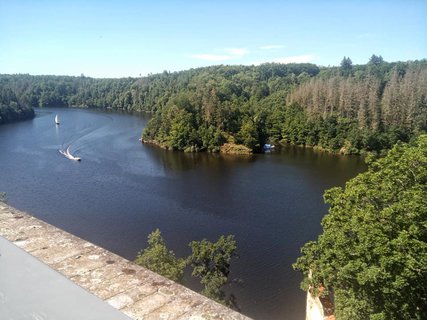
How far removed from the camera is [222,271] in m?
19.2

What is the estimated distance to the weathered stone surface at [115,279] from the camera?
2.63 meters

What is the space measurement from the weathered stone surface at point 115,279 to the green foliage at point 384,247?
9.86m

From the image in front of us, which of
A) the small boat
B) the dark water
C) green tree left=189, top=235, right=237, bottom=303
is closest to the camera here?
green tree left=189, top=235, right=237, bottom=303

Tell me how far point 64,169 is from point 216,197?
2240 centimetres

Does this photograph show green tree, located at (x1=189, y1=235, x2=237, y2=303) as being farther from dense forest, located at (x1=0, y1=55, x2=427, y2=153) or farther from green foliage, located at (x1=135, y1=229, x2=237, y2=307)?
dense forest, located at (x1=0, y1=55, x2=427, y2=153)

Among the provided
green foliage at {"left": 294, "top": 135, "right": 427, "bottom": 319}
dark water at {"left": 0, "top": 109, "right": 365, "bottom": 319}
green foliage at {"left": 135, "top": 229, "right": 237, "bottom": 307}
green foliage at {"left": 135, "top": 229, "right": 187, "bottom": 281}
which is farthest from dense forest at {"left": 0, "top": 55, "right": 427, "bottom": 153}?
green foliage at {"left": 294, "top": 135, "right": 427, "bottom": 319}

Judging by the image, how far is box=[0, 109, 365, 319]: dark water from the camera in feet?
77.4

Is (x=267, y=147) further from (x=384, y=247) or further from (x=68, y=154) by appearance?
(x=384, y=247)

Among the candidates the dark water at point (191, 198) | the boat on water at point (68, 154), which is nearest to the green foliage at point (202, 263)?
the dark water at point (191, 198)

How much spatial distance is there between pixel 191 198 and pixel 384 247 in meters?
26.2

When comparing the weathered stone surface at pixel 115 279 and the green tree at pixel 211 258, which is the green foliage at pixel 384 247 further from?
the weathered stone surface at pixel 115 279

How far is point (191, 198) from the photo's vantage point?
36.5m

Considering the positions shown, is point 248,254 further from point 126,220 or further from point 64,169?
point 64,169

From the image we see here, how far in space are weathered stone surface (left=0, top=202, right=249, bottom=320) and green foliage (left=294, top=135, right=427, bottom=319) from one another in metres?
9.86
